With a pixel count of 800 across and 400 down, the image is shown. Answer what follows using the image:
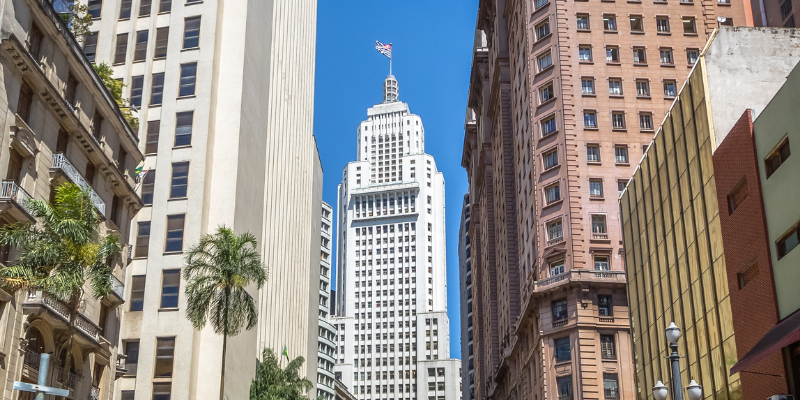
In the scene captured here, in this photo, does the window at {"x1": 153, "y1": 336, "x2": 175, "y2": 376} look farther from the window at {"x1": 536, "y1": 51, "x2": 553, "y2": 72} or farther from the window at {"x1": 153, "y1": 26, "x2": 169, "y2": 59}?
the window at {"x1": 536, "y1": 51, "x2": 553, "y2": 72}

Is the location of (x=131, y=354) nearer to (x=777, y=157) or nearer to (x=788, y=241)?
(x=788, y=241)

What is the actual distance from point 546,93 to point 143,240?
4146cm

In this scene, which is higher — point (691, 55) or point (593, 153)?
point (691, 55)

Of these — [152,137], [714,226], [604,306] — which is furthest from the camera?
[604,306]

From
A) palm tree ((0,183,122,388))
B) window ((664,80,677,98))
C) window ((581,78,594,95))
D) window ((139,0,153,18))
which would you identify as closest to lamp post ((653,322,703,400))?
palm tree ((0,183,122,388))

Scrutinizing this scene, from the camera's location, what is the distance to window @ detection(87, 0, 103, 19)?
78438 millimetres

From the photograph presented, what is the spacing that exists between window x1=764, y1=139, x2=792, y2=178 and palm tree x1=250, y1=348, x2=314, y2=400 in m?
45.7

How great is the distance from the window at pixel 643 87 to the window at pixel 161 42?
44066 millimetres

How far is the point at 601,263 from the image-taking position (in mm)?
78938

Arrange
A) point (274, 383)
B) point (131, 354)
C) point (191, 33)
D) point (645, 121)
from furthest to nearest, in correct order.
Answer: point (645, 121), point (191, 33), point (274, 383), point (131, 354)

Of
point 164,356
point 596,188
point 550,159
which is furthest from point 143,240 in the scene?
point 596,188

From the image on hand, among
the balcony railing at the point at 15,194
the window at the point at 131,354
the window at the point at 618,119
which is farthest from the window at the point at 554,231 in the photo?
the balcony railing at the point at 15,194

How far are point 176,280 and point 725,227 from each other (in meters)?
41.4

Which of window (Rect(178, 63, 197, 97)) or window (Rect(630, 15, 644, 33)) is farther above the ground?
window (Rect(630, 15, 644, 33))
